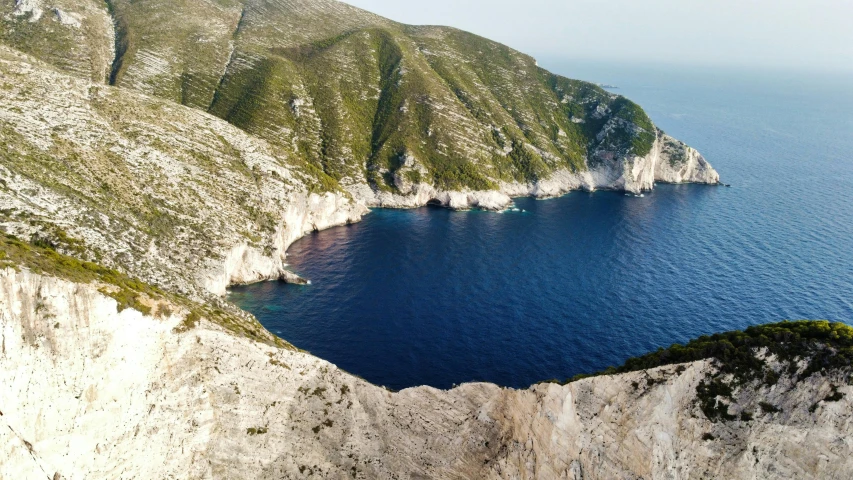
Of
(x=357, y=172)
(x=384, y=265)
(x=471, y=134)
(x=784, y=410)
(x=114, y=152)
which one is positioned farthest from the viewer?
(x=471, y=134)

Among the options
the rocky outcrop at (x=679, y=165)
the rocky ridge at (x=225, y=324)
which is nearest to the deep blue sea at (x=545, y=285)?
the rocky ridge at (x=225, y=324)

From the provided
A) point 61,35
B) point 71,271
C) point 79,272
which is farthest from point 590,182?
point 61,35

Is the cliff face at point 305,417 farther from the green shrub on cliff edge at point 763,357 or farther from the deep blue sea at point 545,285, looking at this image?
the deep blue sea at point 545,285

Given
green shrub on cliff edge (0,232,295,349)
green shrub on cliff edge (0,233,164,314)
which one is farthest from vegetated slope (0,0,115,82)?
green shrub on cliff edge (0,233,164,314)

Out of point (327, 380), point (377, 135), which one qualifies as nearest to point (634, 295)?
point (327, 380)

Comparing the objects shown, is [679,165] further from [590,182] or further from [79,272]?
[79,272]

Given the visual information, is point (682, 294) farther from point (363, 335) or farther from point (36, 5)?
point (36, 5)

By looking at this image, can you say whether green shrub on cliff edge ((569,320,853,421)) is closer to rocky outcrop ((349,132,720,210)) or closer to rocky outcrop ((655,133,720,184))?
rocky outcrop ((349,132,720,210))
